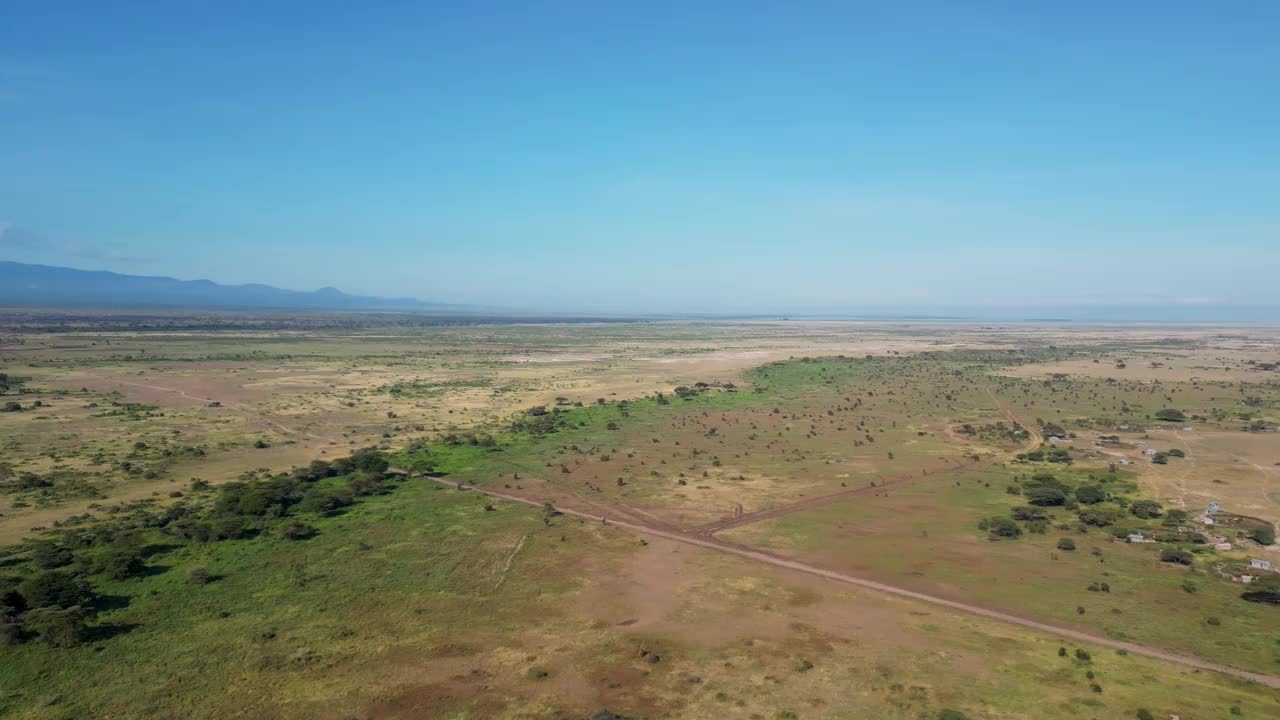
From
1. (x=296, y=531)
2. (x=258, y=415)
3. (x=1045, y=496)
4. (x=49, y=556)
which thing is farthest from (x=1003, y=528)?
(x=258, y=415)

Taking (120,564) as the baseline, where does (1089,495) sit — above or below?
above

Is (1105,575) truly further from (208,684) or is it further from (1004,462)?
(208,684)

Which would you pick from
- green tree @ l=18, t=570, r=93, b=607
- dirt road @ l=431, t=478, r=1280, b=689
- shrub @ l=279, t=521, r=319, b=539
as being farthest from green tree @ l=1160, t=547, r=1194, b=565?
green tree @ l=18, t=570, r=93, b=607

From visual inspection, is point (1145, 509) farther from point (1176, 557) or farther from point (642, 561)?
point (642, 561)

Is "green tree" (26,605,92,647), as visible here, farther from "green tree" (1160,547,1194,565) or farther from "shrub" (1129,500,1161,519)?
"shrub" (1129,500,1161,519)

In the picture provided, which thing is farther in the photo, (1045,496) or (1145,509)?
(1045,496)

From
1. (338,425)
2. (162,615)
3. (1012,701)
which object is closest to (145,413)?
(338,425)
